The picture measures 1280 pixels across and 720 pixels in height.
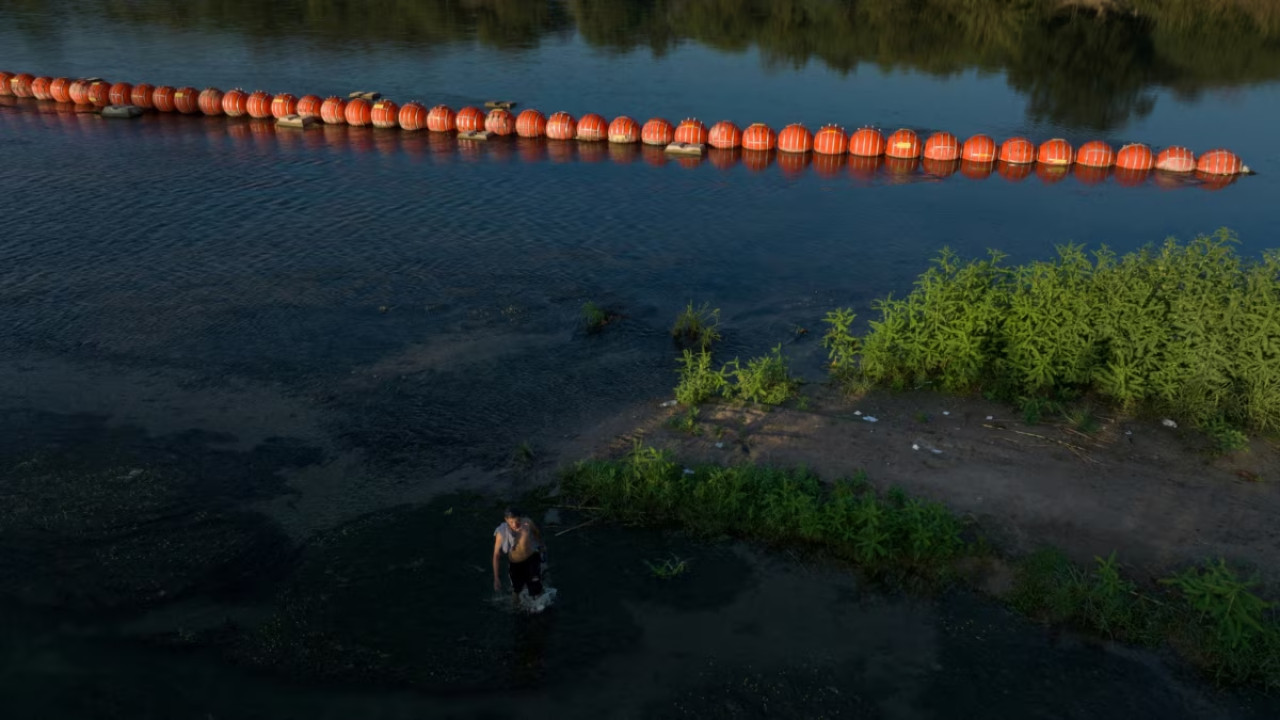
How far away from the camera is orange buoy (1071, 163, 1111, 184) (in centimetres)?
3731

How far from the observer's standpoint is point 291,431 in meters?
19.5

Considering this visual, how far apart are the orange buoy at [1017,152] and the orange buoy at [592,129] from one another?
1634 centimetres

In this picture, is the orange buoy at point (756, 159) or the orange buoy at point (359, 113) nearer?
the orange buoy at point (756, 159)

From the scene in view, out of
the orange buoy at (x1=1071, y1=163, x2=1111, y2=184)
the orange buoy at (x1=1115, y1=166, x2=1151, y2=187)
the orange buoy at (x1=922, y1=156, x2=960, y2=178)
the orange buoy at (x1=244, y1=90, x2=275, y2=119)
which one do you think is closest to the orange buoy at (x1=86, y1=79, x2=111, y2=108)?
the orange buoy at (x1=244, y1=90, x2=275, y2=119)

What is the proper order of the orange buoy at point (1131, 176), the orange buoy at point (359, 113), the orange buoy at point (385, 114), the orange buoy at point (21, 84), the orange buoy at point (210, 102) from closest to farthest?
1. the orange buoy at point (1131, 176)
2. the orange buoy at point (385, 114)
3. the orange buoy at point (359, 113)
4. the orange buoy at point (210, 102)
5. the orange buoy at point (21, 84)

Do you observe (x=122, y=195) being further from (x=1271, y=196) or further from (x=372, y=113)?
(x=1271, y=196)

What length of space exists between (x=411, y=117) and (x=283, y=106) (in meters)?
6.26

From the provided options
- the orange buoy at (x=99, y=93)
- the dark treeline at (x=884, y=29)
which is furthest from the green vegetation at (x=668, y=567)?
the orange buoy at (x=99, y=93)

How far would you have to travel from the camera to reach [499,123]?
41.9 m

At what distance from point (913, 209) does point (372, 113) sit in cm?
2392

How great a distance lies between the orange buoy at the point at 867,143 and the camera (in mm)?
39312

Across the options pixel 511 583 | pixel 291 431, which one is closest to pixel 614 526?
pixel 511 583

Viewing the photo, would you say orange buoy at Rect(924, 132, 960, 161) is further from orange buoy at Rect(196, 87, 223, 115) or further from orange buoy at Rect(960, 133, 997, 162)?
orange buoy at Rect(196, 87, 223, 115)

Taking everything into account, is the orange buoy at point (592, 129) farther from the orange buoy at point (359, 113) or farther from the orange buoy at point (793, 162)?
the orange buoy at point (359, 113)
